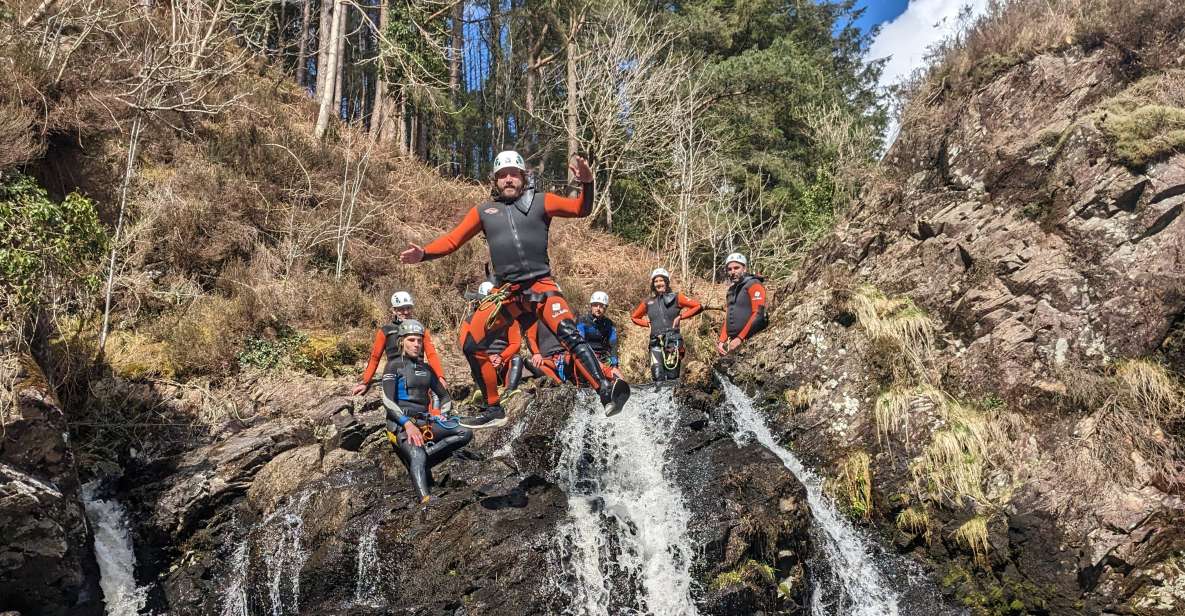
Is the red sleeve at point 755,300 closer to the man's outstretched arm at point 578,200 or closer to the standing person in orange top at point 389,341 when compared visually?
the standing person in orange top at point 389,341

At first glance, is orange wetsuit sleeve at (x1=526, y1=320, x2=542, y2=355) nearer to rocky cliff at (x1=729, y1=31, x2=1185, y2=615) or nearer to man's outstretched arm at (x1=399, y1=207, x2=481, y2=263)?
rocky cliff at (x1=729, y1=31, x2=1185, y2=615)

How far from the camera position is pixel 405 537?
25.4 ft

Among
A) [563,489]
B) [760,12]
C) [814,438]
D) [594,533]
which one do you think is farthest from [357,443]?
[760,12]

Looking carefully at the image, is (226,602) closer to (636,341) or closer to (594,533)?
(594,533)

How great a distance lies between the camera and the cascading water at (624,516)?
752cm

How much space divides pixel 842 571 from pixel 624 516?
245cm

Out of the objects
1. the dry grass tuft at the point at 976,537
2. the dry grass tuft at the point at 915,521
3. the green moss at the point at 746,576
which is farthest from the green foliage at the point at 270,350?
the dry grass tuft at the point at 976,537

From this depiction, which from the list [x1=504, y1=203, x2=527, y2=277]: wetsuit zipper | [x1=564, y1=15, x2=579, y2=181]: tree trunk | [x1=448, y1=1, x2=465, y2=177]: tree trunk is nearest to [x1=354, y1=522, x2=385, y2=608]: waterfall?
[x1=504, y1=203, x2=527, y2=277]: wetsuit zipper

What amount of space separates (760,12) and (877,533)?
21.9 metres

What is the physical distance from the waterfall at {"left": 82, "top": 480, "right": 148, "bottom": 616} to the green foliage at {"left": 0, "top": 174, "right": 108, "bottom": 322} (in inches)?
90.3

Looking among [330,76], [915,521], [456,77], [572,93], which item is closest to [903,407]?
[915,521]

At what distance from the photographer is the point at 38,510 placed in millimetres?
A: 6684

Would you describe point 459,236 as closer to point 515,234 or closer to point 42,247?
point 515,234

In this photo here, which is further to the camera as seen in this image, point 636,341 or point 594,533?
point 636,341
